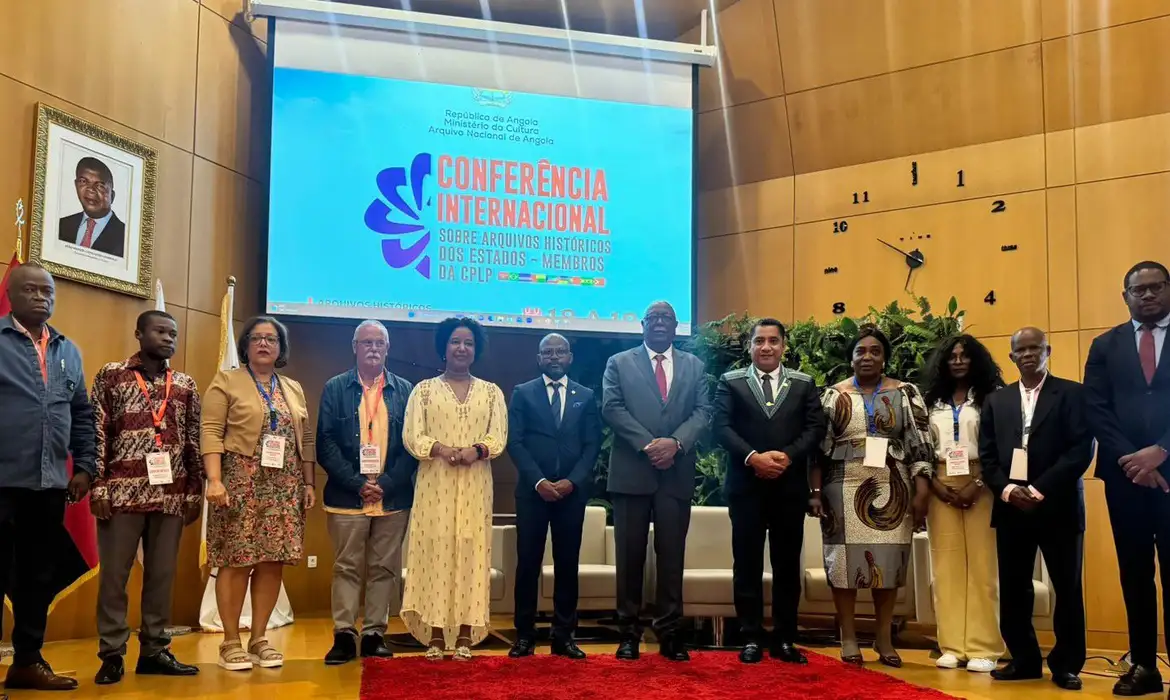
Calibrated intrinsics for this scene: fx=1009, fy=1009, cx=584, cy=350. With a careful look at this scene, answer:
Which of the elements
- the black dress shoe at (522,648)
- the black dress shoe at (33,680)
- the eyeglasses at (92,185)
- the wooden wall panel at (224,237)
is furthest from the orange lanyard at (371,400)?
the eyeglasses at (92,185)

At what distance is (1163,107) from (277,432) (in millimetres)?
5682

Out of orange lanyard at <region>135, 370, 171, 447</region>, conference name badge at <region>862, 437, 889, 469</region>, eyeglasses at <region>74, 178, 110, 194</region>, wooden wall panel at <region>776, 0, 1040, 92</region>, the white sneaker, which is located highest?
wooden wall panel at <region>776, 0, 1040, 92</region>

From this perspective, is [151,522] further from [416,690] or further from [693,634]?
[693,634]

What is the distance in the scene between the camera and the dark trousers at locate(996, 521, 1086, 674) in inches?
165

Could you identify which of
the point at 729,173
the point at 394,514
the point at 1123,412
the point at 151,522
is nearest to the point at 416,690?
the point at 394,514

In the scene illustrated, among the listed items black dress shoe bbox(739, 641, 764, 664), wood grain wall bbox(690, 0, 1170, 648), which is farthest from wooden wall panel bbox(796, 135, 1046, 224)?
black dress shoe bbox(739, 641, 764, 664)

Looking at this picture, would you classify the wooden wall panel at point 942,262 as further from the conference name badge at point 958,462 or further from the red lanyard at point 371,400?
the red lanyard at point 371,400

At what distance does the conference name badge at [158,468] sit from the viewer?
157 inches

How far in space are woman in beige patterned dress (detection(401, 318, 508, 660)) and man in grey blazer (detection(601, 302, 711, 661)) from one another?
0.56 meters

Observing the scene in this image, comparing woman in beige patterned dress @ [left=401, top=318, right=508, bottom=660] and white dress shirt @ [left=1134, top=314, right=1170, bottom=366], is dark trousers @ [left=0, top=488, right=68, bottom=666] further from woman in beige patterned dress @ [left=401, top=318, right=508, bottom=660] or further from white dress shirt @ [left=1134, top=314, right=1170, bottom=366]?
white dress shirt @ [left=1134, top=314, right=1170, bottom=366]

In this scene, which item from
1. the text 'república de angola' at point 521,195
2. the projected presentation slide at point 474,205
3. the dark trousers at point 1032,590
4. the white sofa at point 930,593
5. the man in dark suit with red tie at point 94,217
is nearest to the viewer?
the dark trousers at point 1032,590

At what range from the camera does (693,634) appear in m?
5.58

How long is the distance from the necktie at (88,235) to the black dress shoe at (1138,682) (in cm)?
547

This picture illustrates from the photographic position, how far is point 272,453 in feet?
13.6
